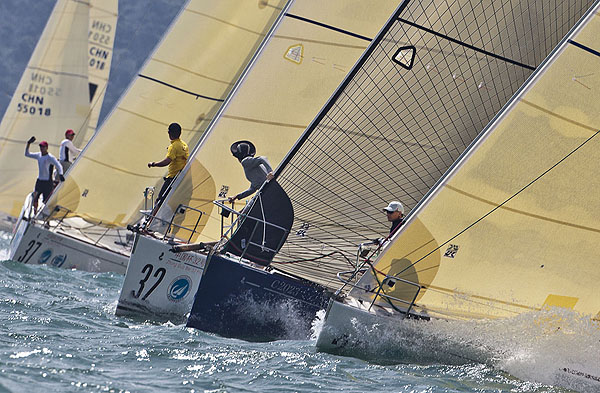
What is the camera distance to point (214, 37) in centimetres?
1124

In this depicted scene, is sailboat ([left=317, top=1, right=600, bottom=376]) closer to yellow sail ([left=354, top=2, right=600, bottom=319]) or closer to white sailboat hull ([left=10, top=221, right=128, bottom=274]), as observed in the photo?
yellow sail ([left=354, top=2, right=600, bottom=319])

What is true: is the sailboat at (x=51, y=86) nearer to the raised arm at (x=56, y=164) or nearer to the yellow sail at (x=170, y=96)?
the yellow sail at (x=170, y=96)

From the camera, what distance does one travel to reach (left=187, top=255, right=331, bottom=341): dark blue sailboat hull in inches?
265

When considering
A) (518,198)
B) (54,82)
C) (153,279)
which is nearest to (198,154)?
(153,279)

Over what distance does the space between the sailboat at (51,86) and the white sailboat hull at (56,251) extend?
16.5ft

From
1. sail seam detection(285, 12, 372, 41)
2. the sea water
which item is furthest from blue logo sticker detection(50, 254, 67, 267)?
sail seam detection(285, 12, 372, 41)

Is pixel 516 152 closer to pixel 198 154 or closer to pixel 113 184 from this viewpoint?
pixel 198 154

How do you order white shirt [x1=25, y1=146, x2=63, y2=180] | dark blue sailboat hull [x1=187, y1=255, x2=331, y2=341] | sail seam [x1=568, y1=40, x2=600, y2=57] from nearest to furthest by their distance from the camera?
sail seam [x1=568, y1=40, x2=600, y2=57] < dark blue sailboat hull [x1=187, y1=255, x2=331, y2=341] < white shirt [x1=25, y1=146, x2=63, y2=180]

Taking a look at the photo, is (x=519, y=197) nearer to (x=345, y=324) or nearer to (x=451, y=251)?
(x=451, y=251)

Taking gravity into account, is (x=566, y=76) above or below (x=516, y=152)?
above

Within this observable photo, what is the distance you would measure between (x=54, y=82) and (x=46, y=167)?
465cm

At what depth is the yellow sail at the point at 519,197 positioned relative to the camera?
6320 millimetres

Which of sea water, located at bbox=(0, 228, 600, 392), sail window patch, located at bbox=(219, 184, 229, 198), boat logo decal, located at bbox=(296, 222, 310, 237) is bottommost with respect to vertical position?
sea water, located at bbox=(0, 228, 600, 392)

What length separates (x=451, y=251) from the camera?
20.9 feet
